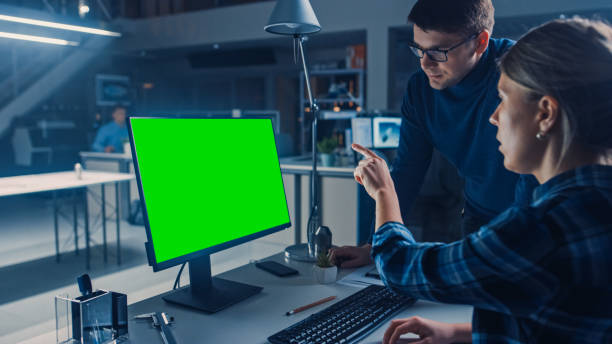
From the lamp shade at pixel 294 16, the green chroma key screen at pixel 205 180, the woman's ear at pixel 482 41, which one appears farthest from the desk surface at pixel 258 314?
the lamp shade at pixel 294 16

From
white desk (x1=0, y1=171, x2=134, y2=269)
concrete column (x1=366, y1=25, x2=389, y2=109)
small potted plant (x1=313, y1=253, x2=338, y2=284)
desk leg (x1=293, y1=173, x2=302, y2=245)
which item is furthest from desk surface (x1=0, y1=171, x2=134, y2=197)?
concrete column (x1=366, y1=25, x2=389, y2=109)

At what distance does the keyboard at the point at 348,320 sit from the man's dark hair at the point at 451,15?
68cm

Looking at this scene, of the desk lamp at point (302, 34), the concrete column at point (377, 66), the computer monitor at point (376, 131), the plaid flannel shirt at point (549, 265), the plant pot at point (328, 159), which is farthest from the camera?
the concrete column at point (377, 66)

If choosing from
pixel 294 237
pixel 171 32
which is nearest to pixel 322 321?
pixel 294 237

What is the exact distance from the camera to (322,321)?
3.34ft

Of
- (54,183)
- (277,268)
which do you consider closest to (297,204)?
(54,183)

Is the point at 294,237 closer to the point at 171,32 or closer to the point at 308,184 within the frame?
the point at 308,184

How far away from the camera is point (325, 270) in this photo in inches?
51.8

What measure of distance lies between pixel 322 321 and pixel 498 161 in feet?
2.25

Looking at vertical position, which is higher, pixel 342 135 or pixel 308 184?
Result: pixel 342 135

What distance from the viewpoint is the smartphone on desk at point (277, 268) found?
1.41m

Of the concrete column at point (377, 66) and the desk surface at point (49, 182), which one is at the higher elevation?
the concrete column at point (377, 66)

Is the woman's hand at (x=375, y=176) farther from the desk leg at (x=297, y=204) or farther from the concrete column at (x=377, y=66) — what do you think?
the concrete column at (x=377, y=66)

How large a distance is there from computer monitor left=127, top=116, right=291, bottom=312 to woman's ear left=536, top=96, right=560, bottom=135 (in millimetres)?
733
